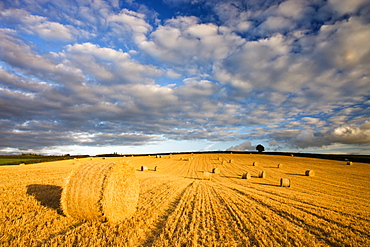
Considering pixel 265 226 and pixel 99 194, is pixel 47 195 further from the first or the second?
pixel 265 226

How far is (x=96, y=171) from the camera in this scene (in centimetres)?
735

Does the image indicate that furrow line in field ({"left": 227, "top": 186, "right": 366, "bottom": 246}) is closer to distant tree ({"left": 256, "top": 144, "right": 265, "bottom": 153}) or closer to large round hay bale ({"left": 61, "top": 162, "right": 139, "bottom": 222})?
large round hay bale ({"left": 61, "top": 162, "right": 139, "bottom": 222})

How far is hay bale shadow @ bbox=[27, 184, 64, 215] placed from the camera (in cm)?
760

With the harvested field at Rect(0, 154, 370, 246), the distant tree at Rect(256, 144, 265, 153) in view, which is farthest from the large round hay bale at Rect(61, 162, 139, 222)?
the distant tree at Rect(256, 144, 265, 153)

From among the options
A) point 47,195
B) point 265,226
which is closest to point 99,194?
point 47,195

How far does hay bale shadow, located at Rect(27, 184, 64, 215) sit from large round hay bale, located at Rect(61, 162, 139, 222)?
0.80 meters

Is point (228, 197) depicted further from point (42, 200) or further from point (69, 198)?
point (42, 200)

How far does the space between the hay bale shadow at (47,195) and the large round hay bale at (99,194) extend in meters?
0.80

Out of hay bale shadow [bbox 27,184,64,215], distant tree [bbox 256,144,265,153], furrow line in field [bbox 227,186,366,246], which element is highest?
distant tree [bbox 256,144,265,153]

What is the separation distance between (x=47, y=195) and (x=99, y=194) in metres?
3.74

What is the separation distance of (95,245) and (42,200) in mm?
4848

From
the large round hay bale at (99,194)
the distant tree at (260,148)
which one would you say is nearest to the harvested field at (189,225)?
the large round hay bale at (99,194)

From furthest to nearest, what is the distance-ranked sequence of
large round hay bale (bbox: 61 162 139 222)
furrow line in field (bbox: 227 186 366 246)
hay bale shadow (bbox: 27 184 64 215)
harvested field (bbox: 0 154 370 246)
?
hay bale shadow (bbox: 27 184 64 215)
large round hay bale (bbox: 61 162 139 222)
furrow line in field (bbox: 227 186 366 246)
harvested field (bbox: 0 154 370 246)

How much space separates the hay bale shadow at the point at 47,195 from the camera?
24.9 ft
